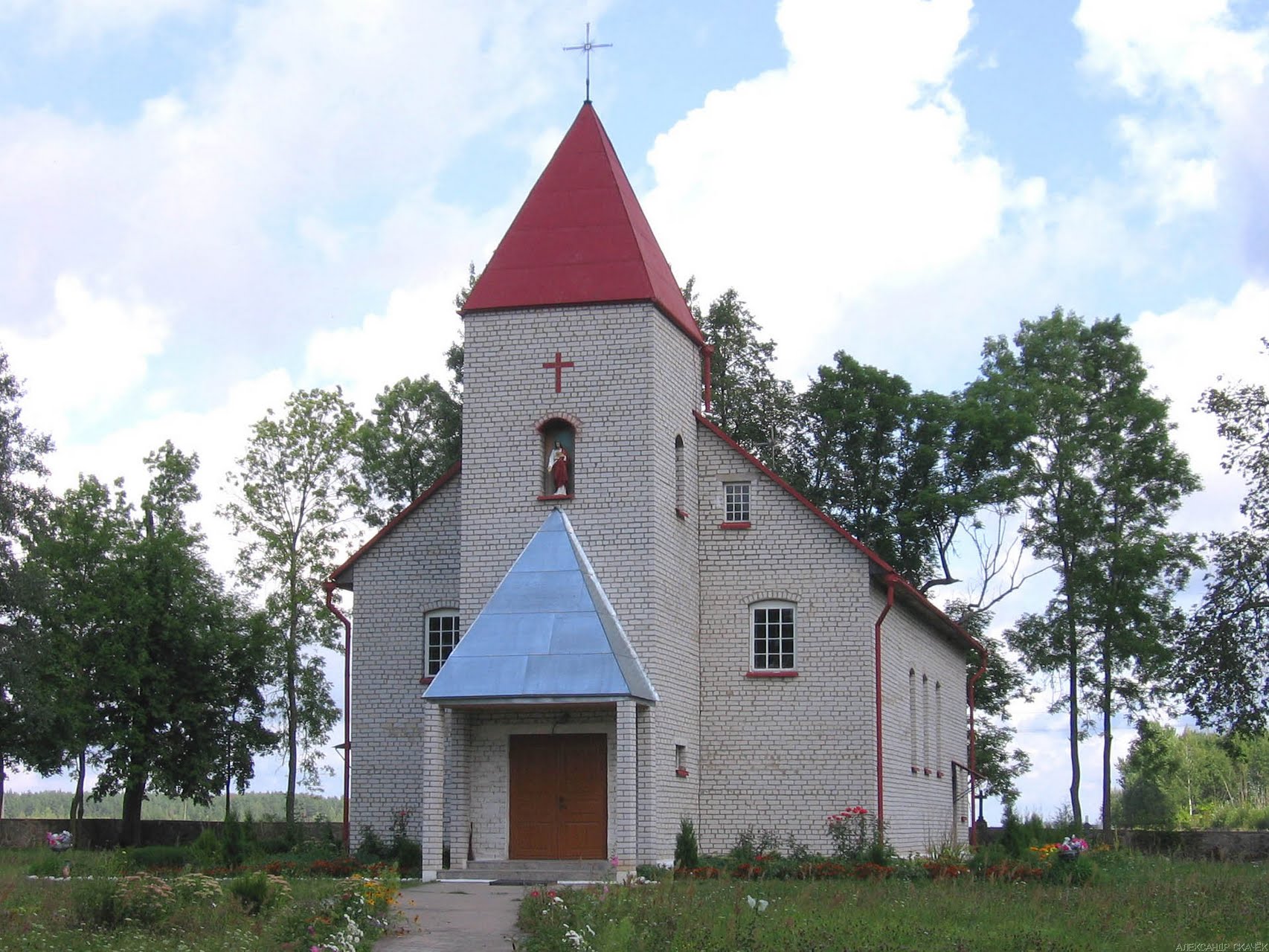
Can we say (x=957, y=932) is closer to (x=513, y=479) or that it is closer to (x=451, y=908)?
A: (x=451, y=908)

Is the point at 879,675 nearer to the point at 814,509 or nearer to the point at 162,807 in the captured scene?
the point at 814,509

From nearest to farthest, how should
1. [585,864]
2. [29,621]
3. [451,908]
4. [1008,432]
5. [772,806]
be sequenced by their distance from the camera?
→ [451,908] < [585,864] < [772,806] < [29,621] < [1008,432]

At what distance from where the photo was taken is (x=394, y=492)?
43906mm

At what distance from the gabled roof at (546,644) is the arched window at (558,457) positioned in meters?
0.85

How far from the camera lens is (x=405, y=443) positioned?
43656mm

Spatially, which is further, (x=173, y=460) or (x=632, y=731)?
(x=173, y=460)

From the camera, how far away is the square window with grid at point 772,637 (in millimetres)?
27438

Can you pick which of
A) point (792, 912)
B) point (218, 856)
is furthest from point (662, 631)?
point (792, 912)

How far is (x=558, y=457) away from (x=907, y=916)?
38.1 ft

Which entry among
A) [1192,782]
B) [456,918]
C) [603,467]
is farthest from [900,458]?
[1192,782]

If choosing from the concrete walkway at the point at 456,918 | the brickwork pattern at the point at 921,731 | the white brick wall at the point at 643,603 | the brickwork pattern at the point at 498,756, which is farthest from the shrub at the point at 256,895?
the brickwork pattern at the point at 921,731

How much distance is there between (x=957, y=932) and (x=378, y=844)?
46.1 feet

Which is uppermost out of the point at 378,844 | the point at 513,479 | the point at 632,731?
the point at 513,479

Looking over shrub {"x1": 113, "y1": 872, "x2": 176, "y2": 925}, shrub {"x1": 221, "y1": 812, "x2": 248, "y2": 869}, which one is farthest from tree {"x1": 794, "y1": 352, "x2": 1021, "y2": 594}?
shrub {"x1": 113, "y1": 872, "x2": 176, "y2": 925}
